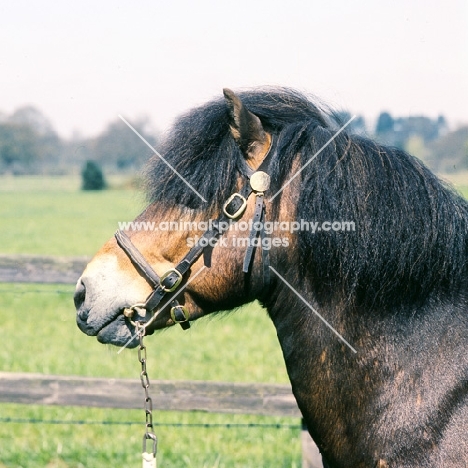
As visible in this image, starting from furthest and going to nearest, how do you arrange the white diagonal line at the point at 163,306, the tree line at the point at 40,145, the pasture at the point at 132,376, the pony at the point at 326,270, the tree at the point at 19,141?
1. the tree at the point at 19,141
2. the tree line at the point at 40,145
3. the pasture at the point at 132,376
4. the white diagonal line at the point at 163,306
5. the pony at the point at 326,270

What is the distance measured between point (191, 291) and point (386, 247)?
2.77 feet

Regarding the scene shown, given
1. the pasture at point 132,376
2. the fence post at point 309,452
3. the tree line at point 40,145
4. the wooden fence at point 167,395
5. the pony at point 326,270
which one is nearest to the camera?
the pony at point 326,270

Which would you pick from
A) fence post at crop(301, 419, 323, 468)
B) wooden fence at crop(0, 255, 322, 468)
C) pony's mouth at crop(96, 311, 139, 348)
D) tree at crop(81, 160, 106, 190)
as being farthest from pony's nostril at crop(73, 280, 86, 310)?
tree at crop(81, 160, 106, 190)

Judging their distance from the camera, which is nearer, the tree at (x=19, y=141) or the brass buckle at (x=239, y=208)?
the brass buckle at (x=239, y=208)

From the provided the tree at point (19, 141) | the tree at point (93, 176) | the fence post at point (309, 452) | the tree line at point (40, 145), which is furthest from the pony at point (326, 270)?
the tree at point (93, 176)

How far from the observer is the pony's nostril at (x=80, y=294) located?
254 centimetres

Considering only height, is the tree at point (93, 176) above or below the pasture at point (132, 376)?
below

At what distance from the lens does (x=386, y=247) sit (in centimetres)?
Answer: 235

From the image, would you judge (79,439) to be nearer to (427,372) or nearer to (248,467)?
(248,467)

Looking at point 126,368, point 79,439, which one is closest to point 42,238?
point 126,368

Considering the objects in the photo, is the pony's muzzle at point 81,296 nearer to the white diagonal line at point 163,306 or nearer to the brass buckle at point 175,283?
the white diagonal line at point 163,306

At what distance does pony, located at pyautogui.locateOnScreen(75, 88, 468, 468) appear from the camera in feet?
7.67

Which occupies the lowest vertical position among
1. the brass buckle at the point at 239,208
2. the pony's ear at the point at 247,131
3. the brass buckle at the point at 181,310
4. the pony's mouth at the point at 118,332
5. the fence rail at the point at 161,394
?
the fence rail at the point at 161,394

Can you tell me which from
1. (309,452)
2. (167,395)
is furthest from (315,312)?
(167,395)
